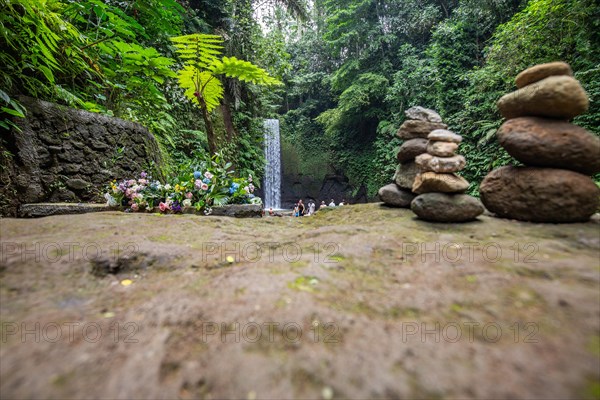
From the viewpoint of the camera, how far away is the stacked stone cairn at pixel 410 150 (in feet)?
10.7

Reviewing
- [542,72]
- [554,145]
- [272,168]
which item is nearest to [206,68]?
[542,72]

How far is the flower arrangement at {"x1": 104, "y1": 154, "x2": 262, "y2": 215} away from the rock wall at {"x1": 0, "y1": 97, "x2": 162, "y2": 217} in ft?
1.08

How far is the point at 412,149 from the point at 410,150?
0.03m

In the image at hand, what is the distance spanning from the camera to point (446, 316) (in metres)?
1.02

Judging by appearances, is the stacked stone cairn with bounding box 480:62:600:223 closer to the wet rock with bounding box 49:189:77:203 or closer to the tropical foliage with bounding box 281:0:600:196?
Result: the wet rock with bounding box 49:189:77:203

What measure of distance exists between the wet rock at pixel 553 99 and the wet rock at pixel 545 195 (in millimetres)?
537

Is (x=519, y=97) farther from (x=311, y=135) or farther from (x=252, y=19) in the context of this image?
(x=311, y=135)

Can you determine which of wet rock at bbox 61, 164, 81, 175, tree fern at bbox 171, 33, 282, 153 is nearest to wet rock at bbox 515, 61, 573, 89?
tree fern at bbox 171, 33, 282, 153

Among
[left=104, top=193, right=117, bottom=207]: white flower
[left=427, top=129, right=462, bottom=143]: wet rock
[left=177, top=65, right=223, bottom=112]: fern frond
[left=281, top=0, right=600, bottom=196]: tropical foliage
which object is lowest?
[left=104, top=193, right=117, bottom=207]: white flower

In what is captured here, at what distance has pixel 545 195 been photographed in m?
2.16

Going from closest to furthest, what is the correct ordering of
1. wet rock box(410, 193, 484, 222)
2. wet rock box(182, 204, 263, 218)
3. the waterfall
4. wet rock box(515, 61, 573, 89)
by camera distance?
1. wet rock box(515, 61, 573, 89)
2. wet rock box(410, 193, 484, 222)
3. wet rock box(182, 204, 263, 218)
4. the waterfall

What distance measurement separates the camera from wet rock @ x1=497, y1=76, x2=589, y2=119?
2.16 m

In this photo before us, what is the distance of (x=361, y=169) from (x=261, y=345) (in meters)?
15.6

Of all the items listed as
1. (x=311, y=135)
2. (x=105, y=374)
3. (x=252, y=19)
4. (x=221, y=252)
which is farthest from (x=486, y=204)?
(x=311, y=135)
